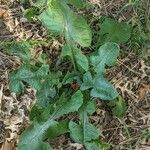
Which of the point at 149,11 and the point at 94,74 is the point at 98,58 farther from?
the point at 149,11

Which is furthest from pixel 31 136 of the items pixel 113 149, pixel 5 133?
pixel 113 149

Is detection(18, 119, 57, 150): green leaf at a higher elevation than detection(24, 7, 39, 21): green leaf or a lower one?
lower

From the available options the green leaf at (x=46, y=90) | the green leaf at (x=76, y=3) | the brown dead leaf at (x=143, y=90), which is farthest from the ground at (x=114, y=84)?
the green leaf at (x=76, y=3)

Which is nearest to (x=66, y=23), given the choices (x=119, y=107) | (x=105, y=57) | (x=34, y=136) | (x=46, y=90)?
(x=105, y=57)

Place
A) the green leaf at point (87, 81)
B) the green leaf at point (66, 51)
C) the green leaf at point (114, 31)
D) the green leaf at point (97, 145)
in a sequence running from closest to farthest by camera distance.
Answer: the green leaf at point (97, 145) → the green leaf at point (87, 81) → the green leaf at point (66, 51) → the green leaf at point (114, 31)

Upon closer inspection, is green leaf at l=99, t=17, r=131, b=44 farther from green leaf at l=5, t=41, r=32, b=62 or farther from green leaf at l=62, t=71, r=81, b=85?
green leaf at l=5, t=41, r=32, b=62

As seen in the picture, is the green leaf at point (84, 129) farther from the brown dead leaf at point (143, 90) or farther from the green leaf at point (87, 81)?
the brown dead leaf at point (143, 90)

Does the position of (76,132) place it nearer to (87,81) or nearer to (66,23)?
(87,81)

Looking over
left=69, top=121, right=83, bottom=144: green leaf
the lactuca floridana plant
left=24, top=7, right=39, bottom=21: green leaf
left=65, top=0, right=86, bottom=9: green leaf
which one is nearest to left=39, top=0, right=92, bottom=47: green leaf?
the lactuca floridana plant
